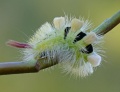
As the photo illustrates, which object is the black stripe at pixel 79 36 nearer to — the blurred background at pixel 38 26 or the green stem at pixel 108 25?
the green stem at pixel 108 25

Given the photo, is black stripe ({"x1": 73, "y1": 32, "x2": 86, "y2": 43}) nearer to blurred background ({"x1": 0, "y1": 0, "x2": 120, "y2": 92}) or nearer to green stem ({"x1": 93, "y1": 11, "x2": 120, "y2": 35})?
green stem ({"x1": 93, "y1": 11, "x2": 120, "y2": 35})

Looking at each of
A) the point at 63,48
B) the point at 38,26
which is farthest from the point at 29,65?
the point at 38,26

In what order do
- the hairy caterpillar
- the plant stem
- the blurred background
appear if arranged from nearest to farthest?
1. the plant stem
2. the hairy caterpillar
3. the blurred background

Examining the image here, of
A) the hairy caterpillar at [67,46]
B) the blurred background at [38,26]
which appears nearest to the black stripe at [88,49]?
the hairy caterpillar at [67,46]

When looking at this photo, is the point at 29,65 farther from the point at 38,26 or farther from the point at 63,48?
the point at 38,26

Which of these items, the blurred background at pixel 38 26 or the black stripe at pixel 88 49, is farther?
the blurred background at pixel 38 26

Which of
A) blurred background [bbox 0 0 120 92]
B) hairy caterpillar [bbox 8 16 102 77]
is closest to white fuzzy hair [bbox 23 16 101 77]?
hairy caterpillar [bbox 8 16 102 77]

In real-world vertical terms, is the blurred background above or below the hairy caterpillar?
above
